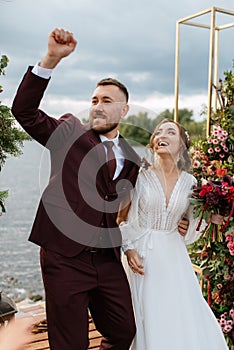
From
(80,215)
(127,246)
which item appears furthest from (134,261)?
(80,215)

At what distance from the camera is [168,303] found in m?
2.19

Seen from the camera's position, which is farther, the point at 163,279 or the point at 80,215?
the point at 163,279

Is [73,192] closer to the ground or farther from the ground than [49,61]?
closer to the ground

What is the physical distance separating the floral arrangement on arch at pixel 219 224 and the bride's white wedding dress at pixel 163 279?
0.52ft

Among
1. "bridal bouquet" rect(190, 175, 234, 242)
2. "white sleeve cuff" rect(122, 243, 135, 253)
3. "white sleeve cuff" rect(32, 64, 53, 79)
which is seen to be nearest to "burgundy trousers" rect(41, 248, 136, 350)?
"white sleeve cuff" rect(122, 243, 135, 253)

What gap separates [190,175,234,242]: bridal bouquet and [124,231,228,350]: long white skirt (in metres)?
0.18

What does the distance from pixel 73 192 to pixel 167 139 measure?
0.54m

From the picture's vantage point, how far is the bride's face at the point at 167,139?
2.20m

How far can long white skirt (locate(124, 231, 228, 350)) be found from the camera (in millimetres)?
2176

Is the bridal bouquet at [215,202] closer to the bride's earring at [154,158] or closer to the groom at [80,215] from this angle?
the bride's earring at [154,158]

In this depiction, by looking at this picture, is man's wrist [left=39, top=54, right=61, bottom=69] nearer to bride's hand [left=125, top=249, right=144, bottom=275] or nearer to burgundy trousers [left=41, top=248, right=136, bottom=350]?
burgundy trousers [left=41, top=248, right=136, bottom=350]

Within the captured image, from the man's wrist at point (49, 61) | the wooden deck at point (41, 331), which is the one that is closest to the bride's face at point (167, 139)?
the man's wrist at point (49, 61)

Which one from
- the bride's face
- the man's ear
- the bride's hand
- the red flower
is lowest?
the bride's hand

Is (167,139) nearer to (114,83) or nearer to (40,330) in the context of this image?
(114,83)
